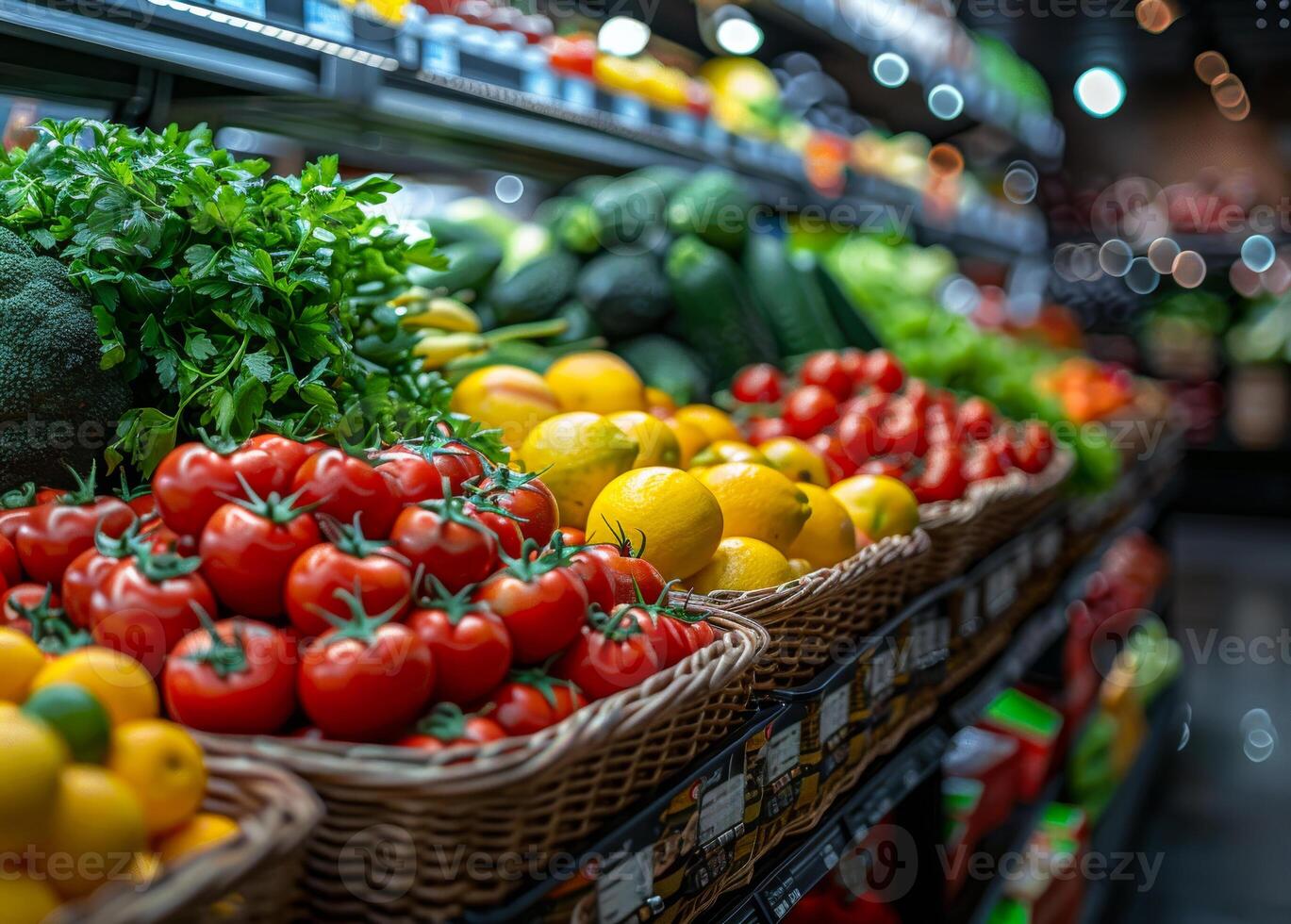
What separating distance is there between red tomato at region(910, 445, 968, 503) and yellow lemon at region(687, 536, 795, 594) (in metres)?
0.69

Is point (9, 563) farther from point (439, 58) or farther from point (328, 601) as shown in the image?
point (439, 58)

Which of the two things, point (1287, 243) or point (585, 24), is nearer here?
point (585, 24)

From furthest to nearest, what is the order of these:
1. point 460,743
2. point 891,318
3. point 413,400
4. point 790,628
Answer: point 891,318, point 413,400, point 790,628, point 460,743

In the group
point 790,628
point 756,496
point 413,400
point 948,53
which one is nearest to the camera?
point 790,628

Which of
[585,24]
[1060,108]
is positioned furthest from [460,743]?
[1060,108]

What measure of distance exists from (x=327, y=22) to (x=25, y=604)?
43.5 inches

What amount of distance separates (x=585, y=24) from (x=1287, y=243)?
17.9ft

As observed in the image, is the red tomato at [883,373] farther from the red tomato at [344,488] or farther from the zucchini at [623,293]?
the red tomato at [344,488]

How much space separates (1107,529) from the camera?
10.2ft

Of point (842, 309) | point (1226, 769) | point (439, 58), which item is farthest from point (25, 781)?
point (1226, 769)

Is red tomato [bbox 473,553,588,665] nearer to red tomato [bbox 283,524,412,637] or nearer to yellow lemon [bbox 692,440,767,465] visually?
red tomato [bbox 283,524,412,637]

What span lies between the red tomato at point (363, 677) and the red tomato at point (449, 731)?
0.7 inches

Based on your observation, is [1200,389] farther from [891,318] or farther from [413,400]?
[413,400]

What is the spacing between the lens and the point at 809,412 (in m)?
2.16
